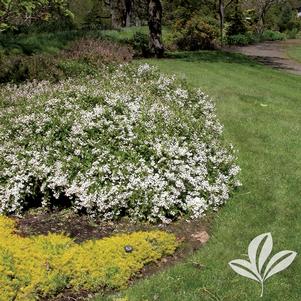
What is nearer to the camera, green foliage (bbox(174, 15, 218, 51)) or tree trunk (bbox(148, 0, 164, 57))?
tree trunk (bbox(148, 0, 164, 57))

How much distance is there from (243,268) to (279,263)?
659 mm

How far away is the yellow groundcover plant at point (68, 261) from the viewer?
7.30 metres

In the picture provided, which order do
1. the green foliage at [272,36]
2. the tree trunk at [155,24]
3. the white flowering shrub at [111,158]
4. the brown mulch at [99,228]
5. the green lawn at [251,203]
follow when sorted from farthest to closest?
the green foliage at [272,36] → the tree trunk at [155,24] → the white flowering shrub at [111,158] → the brown mulch at [99,228] → the green lawn at [251,203]

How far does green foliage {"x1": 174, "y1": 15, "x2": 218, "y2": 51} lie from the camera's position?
35.7 metres

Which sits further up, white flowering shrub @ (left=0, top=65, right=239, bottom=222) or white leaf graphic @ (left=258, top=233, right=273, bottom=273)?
white flowering shrub @ (left=0, top=65, right=239, bottom=222)

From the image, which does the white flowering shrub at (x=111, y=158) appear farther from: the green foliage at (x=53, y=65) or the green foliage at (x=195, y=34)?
the green foliage at (x=195, y=34)

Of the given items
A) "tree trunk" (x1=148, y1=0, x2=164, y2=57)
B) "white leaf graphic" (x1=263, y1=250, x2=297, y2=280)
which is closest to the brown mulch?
"white leaf graphic" (x1=263, y1=250, x2=297, y2=280)

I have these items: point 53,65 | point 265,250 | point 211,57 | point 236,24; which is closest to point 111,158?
point 265,250

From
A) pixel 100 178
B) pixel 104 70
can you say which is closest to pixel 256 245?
pixel 100 178

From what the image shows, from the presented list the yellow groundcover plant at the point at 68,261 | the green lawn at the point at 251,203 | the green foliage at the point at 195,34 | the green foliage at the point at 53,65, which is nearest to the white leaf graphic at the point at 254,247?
the green lawn at the point at 251,203

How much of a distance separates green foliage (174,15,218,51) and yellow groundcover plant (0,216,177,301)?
92.8ft

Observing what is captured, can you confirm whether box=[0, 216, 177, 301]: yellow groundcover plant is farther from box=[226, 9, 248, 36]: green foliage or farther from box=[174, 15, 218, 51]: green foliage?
box=[226, 9, 248, 36]: green foliage

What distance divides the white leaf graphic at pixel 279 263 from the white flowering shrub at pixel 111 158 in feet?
6.74

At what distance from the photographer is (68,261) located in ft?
25.4
